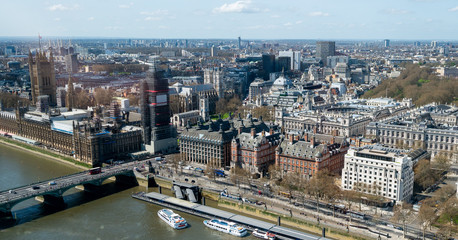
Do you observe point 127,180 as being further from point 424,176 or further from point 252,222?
point 424,176

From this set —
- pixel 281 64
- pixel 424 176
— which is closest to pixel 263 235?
pixel 424 176

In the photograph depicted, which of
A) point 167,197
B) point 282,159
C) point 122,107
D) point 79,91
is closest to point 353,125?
point 282,159

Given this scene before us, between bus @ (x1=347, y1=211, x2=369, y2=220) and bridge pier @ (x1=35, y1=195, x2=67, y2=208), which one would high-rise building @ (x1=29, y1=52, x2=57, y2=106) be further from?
bus @ (x1=347, y1=211, x2=369, y2=220)

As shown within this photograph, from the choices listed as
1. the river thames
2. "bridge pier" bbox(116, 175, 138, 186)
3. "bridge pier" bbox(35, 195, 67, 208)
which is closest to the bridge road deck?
"bridge pier" bbox(35, 195, 67, 208)

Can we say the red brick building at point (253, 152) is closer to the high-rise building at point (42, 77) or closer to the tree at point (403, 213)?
the tree at point (403, 213)

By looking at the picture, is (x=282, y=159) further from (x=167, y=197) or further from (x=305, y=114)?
(x=305, y=114)

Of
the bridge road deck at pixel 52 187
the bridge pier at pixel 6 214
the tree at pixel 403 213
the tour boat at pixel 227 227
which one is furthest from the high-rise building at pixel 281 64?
the bridge pier at pixel 6 214
